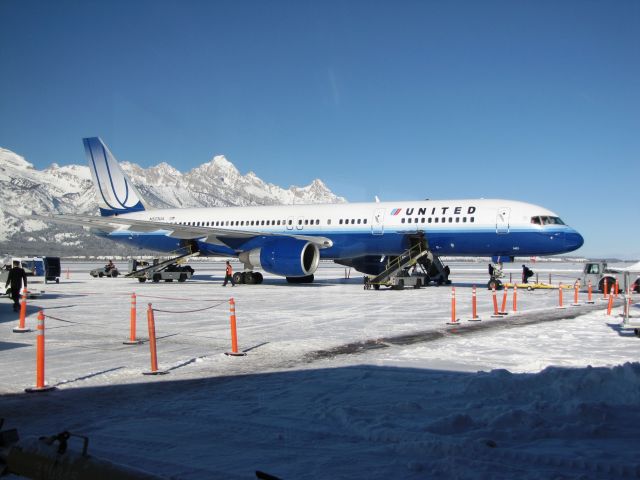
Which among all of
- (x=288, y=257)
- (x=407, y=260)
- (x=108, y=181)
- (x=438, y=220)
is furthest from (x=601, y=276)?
(x=108, y=181)

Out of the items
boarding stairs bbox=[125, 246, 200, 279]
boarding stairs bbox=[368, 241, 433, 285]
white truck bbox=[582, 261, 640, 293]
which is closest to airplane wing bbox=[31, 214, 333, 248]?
boarding stairs bbox=[125, 246, 200, 279]

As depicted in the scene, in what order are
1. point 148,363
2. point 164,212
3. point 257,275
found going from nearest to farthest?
point 148,363
point 257,275
point 164,212

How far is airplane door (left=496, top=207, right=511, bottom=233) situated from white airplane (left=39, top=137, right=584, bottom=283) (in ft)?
0.13

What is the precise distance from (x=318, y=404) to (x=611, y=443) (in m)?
2.91

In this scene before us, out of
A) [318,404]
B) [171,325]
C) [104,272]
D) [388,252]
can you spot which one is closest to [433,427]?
[318,404]

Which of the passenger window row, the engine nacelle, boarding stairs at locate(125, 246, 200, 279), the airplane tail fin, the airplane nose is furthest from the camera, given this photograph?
the airplane tail fin

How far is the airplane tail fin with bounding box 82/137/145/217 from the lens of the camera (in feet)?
120

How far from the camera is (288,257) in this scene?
25.5 metres

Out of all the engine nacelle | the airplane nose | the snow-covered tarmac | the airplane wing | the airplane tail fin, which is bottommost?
the snow-covered tarmac

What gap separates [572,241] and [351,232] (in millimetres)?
9651

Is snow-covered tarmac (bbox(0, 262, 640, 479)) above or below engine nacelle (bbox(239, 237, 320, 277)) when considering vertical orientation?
below

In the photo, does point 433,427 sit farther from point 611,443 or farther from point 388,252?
point 388,252

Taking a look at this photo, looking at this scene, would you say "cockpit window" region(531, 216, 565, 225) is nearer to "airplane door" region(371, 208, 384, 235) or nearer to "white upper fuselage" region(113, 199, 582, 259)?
"white upper fuselage" region(113, 199, 582, 259)

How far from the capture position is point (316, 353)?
394 inches
